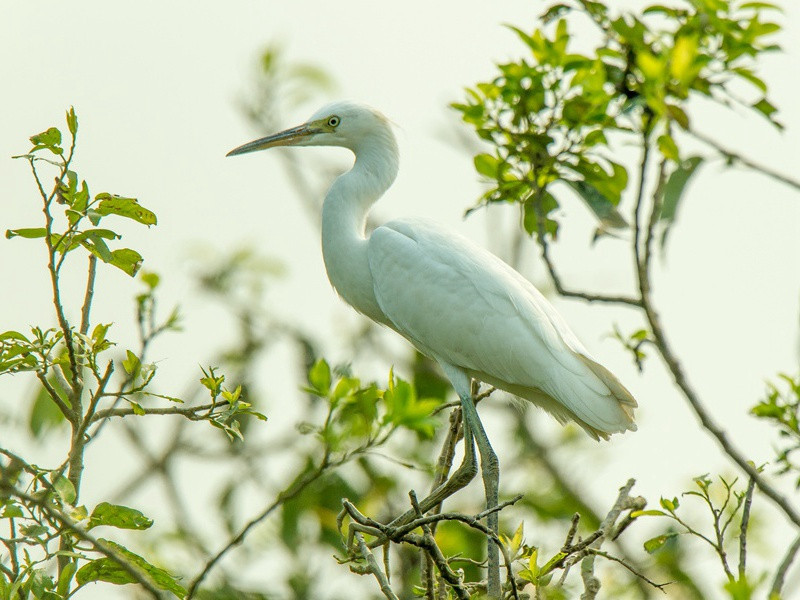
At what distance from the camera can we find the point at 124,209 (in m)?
2.78

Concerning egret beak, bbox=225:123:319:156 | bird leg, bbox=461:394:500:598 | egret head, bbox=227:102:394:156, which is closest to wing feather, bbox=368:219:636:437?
bird leg, bbox=461:394:500:598

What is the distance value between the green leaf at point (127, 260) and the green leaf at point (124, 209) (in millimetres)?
89

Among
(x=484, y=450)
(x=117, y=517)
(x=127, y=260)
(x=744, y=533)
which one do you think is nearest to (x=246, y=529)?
(x=117, y=517)

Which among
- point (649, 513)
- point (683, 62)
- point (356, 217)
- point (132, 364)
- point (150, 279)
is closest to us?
point (683, 62)

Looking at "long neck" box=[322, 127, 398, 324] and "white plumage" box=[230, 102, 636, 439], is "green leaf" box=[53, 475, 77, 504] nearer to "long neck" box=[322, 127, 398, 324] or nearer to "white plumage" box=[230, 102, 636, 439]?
"white plumage" box=[230, 102, 636, 439]

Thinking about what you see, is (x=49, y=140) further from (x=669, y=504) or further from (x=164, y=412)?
(x=669, y=504)

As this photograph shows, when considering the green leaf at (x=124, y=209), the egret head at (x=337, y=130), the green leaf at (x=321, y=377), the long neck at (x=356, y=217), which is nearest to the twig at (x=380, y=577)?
the green leaf at (x=321, y=377)

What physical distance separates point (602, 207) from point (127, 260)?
1.27 meters

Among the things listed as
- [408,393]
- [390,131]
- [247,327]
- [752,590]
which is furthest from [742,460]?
[247,327]

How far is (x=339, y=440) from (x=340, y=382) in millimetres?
136

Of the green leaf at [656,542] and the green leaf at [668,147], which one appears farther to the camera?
the green leaf at [656,542]

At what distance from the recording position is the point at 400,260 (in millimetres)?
4715

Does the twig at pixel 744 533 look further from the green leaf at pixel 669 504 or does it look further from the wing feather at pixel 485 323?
the wing feather at pixel 485 323

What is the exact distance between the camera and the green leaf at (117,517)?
2537 mm
